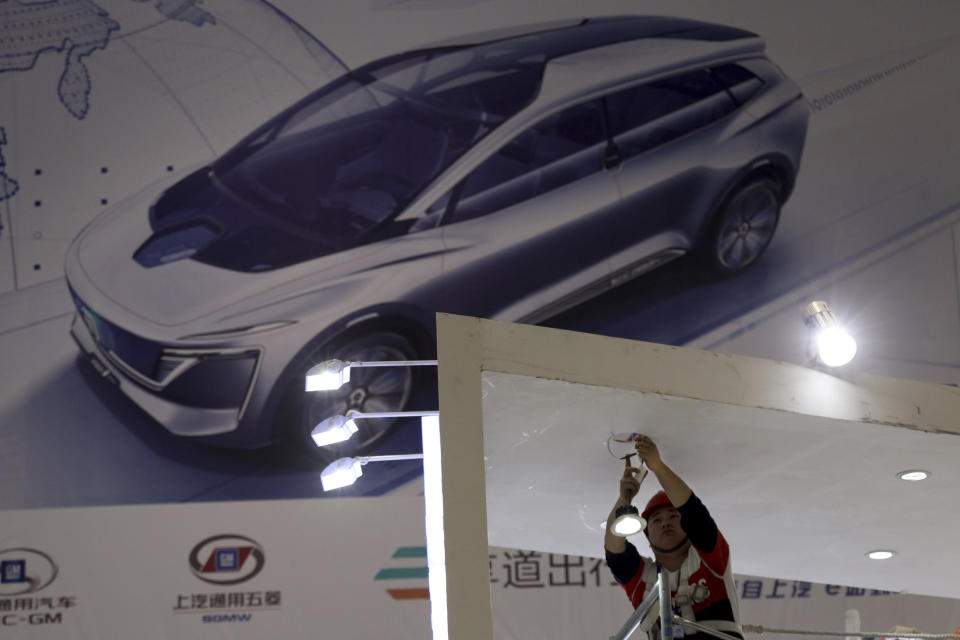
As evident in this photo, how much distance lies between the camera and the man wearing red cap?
3.12 m

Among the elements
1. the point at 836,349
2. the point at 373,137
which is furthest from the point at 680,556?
the point at 373,137

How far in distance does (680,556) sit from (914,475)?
2.74 ft

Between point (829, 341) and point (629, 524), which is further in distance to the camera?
point (829, 341)

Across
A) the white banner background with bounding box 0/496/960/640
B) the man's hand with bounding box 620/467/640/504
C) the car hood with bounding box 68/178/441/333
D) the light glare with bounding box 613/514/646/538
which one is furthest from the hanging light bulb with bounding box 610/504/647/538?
the car hood with bounding box 68/178/441/333

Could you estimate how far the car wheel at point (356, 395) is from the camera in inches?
280

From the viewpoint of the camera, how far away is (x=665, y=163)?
8.06 m

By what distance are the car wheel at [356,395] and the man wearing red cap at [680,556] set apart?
150 inches

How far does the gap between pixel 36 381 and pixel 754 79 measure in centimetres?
545

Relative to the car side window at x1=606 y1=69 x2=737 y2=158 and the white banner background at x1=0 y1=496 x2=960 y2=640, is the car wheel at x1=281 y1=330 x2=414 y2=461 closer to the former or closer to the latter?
the white banner background at x1=0 y1=496 x2=960 y2=640

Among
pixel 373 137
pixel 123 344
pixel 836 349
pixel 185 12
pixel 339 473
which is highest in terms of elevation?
pixel 185 12

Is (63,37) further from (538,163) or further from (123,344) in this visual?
(538,163)

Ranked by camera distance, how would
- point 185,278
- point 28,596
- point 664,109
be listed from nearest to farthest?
point 28,596 < point 185,278 < point 664,109

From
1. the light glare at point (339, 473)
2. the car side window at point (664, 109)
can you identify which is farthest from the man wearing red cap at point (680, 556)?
the car side window at point (664, 109)

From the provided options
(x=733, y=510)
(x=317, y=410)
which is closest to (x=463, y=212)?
(x=317, y=410)
